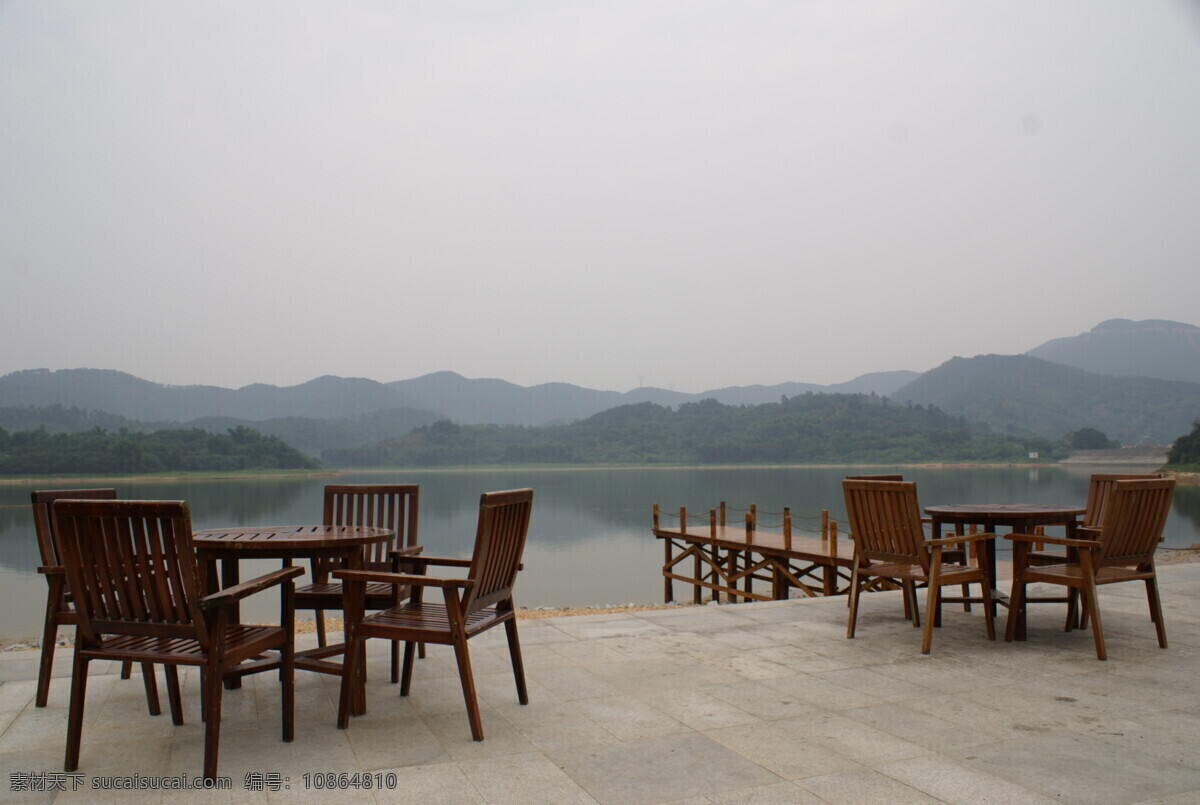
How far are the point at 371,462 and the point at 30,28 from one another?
100178 millimetres

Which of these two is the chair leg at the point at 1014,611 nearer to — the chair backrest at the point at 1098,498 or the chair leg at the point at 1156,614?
the chair leg at the point at 1156,614

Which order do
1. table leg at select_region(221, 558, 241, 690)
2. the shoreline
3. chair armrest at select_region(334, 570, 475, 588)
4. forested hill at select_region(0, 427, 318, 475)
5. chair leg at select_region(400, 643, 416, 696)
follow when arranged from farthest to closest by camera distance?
forested hill at select_region(0, 427, 318, 475) → the shoreline → table leg at select_region(221, 558, 241, 690) → chair leg at select_region(400, 643, 416, 696) → chair armrest at select_region(334, 570, 475, 588)

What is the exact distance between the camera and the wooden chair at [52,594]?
3340mm

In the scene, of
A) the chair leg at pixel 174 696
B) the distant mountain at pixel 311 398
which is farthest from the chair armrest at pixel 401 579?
the distant mountain at pixel 311 398

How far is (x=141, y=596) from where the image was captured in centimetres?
279

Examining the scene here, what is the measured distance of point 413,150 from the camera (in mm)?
48344

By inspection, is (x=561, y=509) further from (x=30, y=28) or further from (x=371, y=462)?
(x=371, y=462)

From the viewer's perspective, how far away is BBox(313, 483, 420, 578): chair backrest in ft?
14.8

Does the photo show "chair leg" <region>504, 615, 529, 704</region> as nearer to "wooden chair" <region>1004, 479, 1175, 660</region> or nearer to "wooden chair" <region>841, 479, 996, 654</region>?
"wooden chair" <region>841, 479, 996, 654</region>

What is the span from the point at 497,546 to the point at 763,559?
13194 mm

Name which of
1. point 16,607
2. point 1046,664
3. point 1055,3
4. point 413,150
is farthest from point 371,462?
point 1046,664

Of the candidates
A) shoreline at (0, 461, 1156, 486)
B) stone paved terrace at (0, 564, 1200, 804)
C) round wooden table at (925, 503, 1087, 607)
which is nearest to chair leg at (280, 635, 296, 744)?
stone paved terrace at (0, 564, 1200, 804)

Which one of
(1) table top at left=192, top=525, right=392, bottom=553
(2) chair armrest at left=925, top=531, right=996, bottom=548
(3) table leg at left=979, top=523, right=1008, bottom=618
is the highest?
(1) table top at left=192, top=525, right=392, bottom=553

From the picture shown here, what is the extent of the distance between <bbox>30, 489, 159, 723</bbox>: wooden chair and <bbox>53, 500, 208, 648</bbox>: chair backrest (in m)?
0.52
